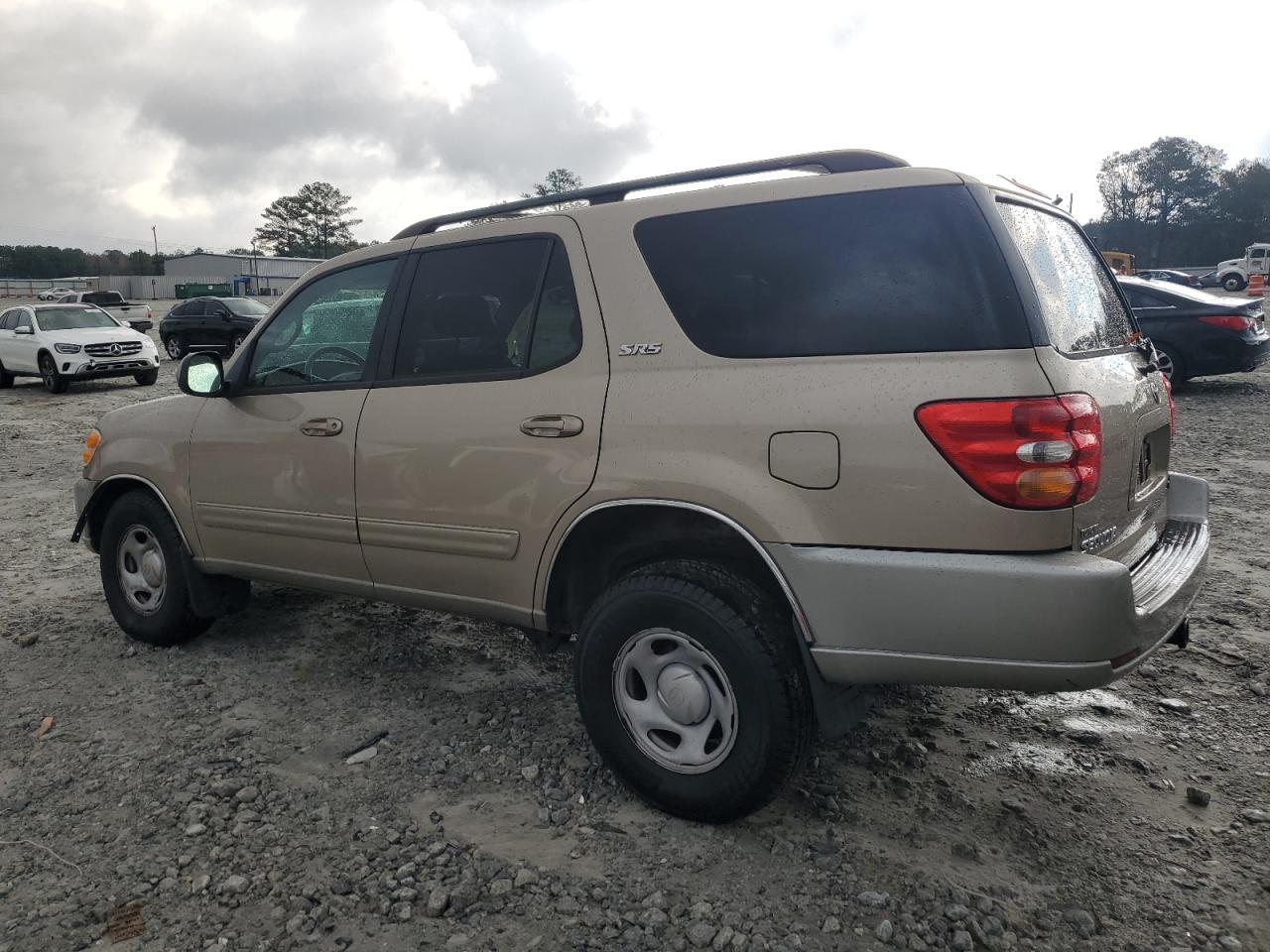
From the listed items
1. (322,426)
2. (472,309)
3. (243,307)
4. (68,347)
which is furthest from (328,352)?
(243,307)

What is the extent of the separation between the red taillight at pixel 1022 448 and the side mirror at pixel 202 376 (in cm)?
306

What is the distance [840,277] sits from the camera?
254 cm

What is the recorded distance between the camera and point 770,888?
2.50 meters

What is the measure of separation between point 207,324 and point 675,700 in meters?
23.4

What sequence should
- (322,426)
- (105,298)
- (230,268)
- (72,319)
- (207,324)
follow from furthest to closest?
(230,268)
(105,298)
(207,324)
(72,319)
(322,426)

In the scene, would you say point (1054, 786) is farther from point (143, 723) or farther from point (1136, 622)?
point (143, 723)

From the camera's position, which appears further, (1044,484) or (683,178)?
(683,178)

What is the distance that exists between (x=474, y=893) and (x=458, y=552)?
1.14 m

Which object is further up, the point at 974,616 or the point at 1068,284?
the point at 1068,284

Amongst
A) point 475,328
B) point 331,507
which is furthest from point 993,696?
point 331,507

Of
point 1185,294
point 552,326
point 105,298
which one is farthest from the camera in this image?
point 105,298

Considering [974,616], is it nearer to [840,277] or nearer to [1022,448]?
[1022,448]

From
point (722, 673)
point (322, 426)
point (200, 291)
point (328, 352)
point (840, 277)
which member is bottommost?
point (722, 673)

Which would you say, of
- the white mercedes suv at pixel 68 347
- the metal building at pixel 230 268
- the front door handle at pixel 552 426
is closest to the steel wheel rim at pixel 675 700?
the front door handle at pixel 552 426
